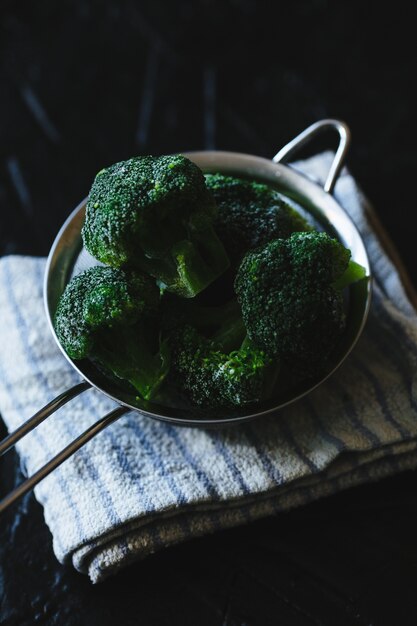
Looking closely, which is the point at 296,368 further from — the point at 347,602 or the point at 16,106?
the point at 16,106

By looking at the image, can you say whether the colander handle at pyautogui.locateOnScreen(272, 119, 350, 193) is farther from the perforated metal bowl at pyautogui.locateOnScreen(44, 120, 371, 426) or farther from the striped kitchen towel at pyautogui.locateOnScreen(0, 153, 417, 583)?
the striped kitchen towel at pyautogui.locateOnScreen(0, 153, 417, 583)

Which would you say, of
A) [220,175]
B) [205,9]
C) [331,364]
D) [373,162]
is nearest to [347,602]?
[331,364]

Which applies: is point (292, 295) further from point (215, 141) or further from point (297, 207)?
point (215, 141)

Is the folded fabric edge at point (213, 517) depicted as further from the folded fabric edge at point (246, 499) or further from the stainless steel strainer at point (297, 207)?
the stainless steel strainer at point (297, 207)

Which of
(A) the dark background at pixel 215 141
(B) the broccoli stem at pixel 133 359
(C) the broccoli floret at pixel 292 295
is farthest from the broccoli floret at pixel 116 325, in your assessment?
(A) the dark background at pixel 215 141

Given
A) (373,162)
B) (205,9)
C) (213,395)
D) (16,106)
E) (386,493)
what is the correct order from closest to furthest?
(213,395) → (386,493) → (373,162) → (16,106) → (205,9)
